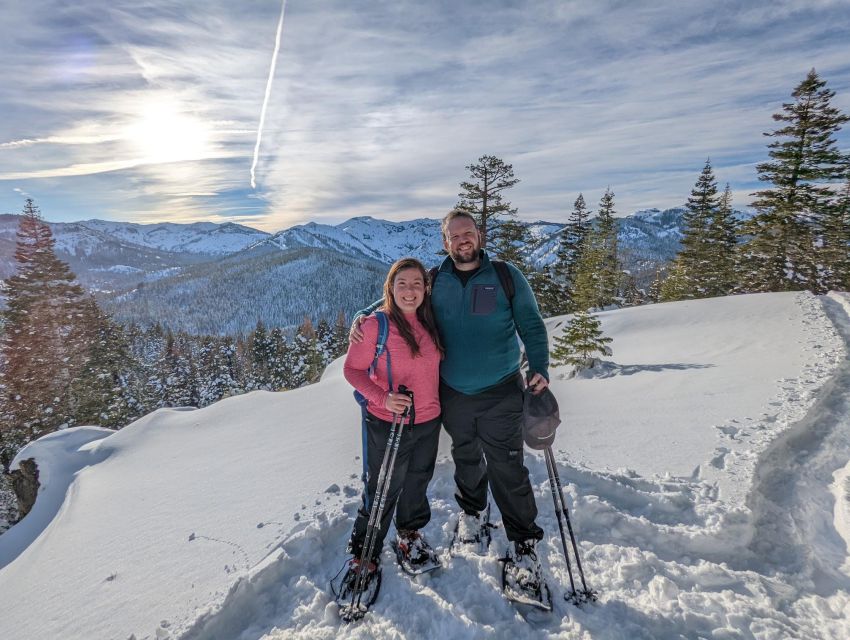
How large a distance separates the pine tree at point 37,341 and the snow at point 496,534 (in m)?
17.3

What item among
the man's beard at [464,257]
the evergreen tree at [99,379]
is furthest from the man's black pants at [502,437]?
the evergreen tree at [99,379]

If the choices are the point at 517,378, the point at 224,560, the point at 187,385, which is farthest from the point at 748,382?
the point at 187,385

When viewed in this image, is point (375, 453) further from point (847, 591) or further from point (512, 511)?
point (847, 591)

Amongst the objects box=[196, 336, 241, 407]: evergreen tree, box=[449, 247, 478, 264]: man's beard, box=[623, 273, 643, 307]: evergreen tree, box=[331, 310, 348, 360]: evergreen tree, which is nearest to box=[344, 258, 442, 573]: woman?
box=[449, 247, 478, 264]: man's beard

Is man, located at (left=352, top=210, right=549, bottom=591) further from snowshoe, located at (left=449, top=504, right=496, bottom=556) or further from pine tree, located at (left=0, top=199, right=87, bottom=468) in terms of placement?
pine tree, located at (left=0, top=199, right=87, bottom=468)

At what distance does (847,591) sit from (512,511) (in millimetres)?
2306

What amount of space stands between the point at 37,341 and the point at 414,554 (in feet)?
87.6

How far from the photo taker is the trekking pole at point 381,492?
10.0 ft

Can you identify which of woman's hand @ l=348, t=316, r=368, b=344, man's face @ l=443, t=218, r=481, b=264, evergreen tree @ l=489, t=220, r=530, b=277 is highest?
evergreen tree @ l=489, t=220, r=530, b=277

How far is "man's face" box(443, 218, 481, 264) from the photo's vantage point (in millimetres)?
3121

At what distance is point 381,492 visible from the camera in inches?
123

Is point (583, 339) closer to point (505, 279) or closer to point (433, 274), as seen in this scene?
point (505, 279)

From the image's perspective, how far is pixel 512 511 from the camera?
3193 mm

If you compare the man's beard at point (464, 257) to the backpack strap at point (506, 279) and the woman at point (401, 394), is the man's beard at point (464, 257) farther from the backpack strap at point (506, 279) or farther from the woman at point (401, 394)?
the woman at point (401, 394)
